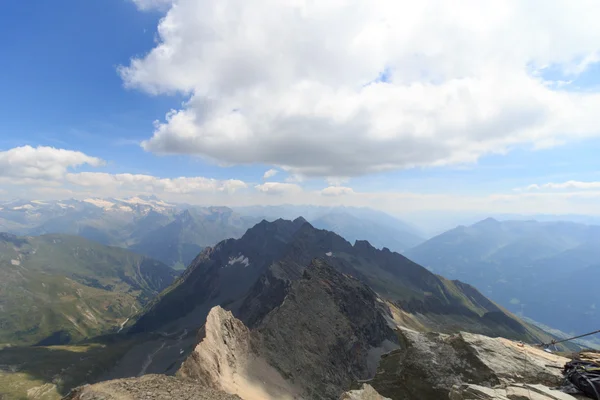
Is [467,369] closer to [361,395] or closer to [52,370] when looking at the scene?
[361,395]

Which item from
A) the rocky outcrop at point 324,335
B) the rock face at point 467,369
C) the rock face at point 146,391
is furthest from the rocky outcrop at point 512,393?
the rocky outcrop at point 324,335

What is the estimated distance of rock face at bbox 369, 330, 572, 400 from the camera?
27.4 m

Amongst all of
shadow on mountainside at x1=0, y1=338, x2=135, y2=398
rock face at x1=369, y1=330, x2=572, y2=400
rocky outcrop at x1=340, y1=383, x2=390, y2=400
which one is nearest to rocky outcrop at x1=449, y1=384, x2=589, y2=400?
rock face at x1=369, y1=330, x2=572, y2=400

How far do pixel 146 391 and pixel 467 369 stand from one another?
33.8 m

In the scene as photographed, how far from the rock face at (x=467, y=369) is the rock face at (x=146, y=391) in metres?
21.8

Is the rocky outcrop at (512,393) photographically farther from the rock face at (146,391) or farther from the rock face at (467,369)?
the rock face at (146,391)

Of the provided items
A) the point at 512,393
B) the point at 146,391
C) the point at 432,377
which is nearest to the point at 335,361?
the point at 432,377

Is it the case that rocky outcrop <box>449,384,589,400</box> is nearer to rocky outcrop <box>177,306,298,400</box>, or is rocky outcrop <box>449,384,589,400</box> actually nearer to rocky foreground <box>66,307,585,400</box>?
rocky foreground <box>66,307,585,400</box>

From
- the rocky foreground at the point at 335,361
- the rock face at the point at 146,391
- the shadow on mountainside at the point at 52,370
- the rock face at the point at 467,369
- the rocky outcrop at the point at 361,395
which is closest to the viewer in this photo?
the rock face at the point at 467,369

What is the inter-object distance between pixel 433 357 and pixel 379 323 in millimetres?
108407

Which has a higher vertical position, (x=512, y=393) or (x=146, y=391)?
(x=512, y=393)

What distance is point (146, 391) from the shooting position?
1299 inches

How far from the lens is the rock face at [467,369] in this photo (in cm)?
2741

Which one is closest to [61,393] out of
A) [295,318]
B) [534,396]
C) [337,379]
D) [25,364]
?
[25,364]
